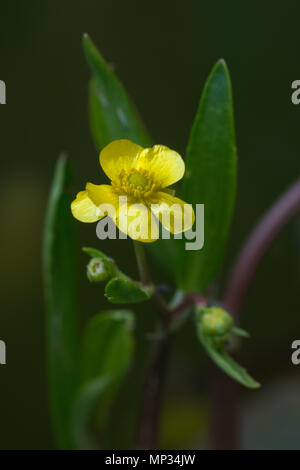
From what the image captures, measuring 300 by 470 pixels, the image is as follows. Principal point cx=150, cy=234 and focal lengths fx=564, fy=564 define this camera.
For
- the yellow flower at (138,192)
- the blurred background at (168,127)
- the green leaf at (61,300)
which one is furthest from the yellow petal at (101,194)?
the blurred background at (168,127)

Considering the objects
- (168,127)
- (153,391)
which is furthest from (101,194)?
(168,127)

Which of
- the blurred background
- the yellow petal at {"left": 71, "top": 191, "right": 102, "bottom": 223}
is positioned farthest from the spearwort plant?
the blurred background

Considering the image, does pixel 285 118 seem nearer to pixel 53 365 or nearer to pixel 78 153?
pixel 78 153

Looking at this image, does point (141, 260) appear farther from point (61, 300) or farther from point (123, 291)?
point (61, 300)

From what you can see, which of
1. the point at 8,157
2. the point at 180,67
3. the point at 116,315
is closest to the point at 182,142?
the point at 180,67

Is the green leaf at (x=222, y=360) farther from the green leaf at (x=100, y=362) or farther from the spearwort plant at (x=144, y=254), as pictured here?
the green leaf at (x=100, y=362)
